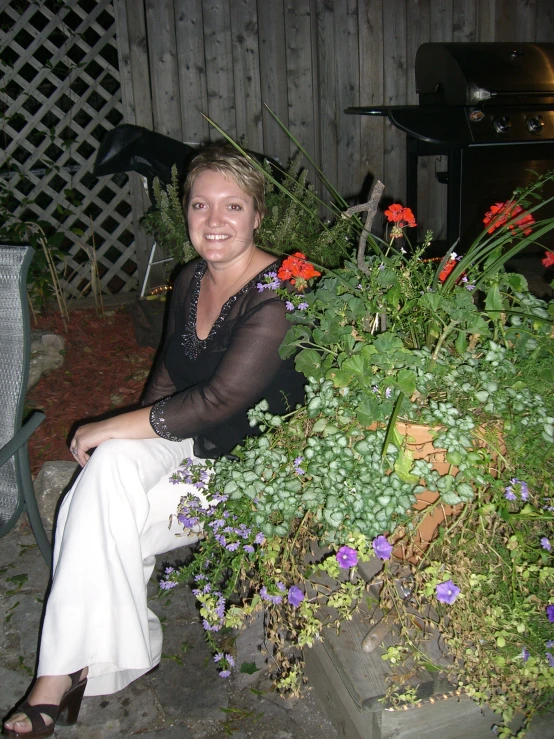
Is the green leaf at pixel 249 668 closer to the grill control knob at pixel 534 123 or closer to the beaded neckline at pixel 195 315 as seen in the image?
the beaded neckline at pixel 195 315

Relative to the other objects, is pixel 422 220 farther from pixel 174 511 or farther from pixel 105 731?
pixel 105 731

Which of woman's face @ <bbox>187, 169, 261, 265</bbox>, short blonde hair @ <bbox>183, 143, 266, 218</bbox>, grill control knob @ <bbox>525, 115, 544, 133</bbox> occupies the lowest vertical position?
woman's face @ <bbox>187, 169, 261, 265</bbox>

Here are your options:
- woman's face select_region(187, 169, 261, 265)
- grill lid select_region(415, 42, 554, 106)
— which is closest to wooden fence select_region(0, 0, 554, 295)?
grill lid select_region(415, 42, 554, 106)

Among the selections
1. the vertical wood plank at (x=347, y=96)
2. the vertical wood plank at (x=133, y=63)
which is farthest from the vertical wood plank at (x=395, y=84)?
the vertical wood plank at (x=133, y=63)

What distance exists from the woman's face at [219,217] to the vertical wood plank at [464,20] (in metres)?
4.23

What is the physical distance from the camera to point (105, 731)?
1.81 metres

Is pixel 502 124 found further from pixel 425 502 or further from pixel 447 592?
→ pixel 447 592

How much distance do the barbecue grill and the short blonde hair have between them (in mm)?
1837

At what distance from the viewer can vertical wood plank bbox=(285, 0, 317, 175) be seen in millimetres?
4828

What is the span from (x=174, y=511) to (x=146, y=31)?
3806mm

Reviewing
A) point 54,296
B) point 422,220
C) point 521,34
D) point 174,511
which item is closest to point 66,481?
point 174,511

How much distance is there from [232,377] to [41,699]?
0.92 m

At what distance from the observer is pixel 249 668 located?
6.50 feet

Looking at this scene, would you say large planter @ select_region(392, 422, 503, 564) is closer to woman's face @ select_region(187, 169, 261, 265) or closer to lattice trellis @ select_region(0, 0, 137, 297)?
woman's face @ select_region(187, 169, 261, 265)
